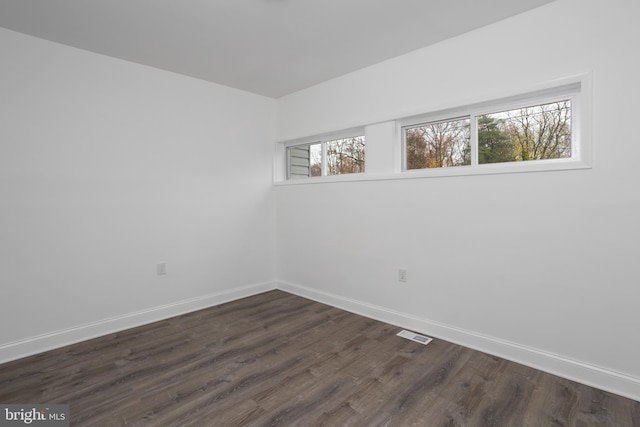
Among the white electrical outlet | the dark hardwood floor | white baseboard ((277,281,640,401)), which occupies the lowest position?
the dark hardwood floor

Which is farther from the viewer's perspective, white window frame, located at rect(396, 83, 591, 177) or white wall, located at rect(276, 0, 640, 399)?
white window frame, located at rect(396, 83, 591, 177)

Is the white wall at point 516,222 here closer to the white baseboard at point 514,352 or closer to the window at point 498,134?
the white baseboard at point 514,352

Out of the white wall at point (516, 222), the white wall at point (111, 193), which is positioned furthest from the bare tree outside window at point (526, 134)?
the white wall at point (111, 193)

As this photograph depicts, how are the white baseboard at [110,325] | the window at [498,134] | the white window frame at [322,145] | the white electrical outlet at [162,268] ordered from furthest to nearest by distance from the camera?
the white window frame at [322,145]
the white electrical outlet at [162,268]
the white baseboard at [110,325]
the window at [498,134]

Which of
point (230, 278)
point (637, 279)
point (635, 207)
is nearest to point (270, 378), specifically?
point (230, 278)

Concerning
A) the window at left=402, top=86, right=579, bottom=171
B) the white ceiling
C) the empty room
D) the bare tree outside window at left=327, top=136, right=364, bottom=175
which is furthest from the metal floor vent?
the white ceiling

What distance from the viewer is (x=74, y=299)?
2705 millimetres

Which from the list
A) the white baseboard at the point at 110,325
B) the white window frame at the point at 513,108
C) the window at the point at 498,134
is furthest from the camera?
the white baseboard at the point at 110,325

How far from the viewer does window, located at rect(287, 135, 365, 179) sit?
3.51 m

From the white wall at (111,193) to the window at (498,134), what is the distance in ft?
6.84

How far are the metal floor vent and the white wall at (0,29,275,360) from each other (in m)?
Result: 1.94

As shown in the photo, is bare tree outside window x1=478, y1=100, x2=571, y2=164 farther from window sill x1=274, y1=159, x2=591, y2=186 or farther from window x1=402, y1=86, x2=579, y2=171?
window sill x1=274, y1=159, x2=591, y2=186

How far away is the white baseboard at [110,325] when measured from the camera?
2439mm

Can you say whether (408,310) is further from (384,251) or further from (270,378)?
(270,378)
